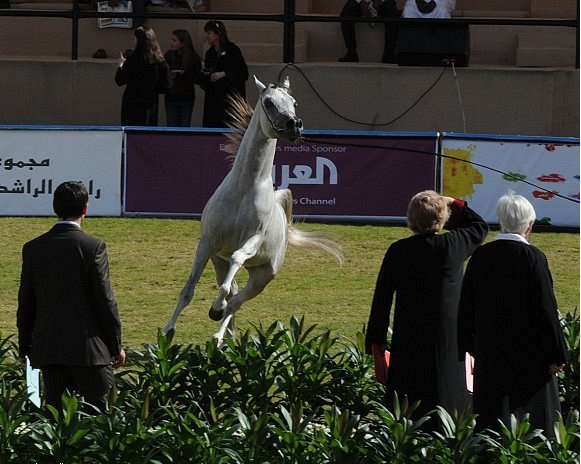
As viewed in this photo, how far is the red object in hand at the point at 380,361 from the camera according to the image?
7.30 m

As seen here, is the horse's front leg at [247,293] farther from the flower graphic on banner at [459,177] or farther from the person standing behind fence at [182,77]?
the person standing behind fence at [182,77]

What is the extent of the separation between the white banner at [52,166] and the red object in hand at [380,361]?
31.3 ft

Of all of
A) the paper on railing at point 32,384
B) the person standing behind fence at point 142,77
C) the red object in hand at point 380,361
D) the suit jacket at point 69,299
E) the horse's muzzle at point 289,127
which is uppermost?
the person standing behind fence at point 142,77

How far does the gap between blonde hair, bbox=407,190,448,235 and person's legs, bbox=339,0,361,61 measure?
13897mm

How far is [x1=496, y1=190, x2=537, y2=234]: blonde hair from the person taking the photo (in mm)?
6828

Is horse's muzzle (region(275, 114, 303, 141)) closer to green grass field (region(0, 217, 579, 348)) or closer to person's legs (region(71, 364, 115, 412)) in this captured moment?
green grass field (region(0, 217, 579, 348))

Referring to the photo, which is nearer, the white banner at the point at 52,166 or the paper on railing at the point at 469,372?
the paper on railing at the point at 469,372

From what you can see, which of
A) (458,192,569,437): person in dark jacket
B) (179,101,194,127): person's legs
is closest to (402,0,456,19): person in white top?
(179,101,194,127): person's legs

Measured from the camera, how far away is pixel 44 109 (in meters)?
21.0

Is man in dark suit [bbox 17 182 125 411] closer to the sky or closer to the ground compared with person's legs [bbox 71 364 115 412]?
closer to the sky

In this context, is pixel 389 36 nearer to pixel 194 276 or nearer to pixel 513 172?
pixel 513 172

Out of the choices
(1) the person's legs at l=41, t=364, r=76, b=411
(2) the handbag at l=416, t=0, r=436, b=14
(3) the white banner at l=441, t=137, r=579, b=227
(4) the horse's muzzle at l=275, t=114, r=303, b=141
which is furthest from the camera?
(2) the handbag at l=416, t=0, r=436, b=14

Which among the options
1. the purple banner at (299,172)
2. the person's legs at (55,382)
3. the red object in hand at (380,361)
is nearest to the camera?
the red object in hand at (380,361)

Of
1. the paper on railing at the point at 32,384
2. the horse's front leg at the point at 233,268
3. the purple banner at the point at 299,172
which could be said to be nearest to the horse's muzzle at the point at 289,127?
the horse's front leg at the point at 233,268
